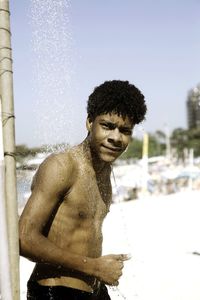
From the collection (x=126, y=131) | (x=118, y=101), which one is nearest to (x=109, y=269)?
(x=126, y=131)

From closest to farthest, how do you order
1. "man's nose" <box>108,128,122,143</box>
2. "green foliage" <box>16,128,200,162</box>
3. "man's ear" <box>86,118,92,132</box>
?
"man's nose" <box>108,128,122,143</box>
"man's ear" <box>86,118,92,132</box>
"green foliage" <box>16,128,200,162</box>

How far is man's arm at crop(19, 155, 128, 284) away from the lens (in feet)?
6.79

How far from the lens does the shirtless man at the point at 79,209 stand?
2125 millimetres

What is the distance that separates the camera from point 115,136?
2309mm

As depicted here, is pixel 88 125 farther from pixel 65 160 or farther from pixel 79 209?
pixel 79 209

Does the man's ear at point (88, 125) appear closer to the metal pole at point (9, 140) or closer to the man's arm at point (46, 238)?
the man's arm at point (46, 238)

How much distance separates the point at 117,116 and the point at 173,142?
335 feet

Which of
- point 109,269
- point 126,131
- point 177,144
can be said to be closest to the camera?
point 109,269

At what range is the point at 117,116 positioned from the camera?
235 centimetres

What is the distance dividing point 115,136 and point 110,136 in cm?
2

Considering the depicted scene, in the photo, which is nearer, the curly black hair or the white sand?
the curly black hair

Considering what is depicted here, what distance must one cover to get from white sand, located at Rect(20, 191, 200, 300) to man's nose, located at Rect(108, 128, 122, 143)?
384 cm

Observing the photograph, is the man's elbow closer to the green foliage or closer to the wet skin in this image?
the wet skin

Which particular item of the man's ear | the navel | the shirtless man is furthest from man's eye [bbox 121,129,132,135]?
the navel
